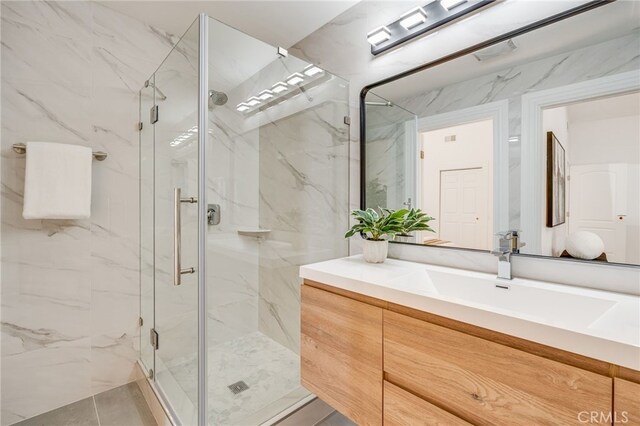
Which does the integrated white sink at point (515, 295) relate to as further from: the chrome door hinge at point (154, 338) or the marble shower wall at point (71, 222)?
the marble shower wall at point (71, 222)

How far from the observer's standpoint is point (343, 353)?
1.07 metres

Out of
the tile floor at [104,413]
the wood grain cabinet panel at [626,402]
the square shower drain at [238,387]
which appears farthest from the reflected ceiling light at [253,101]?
the tile floor at [104,413]

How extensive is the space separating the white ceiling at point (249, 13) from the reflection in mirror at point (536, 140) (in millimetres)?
757

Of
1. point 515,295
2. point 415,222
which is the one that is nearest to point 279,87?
point 415,222

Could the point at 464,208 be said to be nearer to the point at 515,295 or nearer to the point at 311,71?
the point at 515,295

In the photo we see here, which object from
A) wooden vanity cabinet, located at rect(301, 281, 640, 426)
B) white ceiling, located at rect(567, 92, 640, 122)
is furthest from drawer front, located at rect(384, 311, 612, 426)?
white ceiling, located at rect(567, 92, 640, 122)

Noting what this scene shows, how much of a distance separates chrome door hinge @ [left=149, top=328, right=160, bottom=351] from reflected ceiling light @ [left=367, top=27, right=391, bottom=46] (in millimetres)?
2069

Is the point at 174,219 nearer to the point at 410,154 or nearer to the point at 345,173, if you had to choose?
the point at 345,173

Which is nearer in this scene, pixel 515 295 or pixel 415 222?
pixel 515 295

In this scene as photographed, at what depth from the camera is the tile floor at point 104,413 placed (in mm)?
1539

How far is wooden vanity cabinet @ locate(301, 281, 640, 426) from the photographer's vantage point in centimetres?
60

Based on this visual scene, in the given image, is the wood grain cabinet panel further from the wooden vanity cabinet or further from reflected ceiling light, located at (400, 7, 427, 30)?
reflected ceiling light, located at (400, 7, 427, 30)

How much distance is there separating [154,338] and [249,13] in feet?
6.88
